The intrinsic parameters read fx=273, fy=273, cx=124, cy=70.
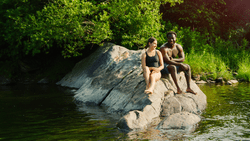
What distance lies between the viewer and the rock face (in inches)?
304

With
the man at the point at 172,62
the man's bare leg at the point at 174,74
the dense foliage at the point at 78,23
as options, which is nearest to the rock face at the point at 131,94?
the man's bare leg at the point at 174,74

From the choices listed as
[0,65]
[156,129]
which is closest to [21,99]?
[156,129]

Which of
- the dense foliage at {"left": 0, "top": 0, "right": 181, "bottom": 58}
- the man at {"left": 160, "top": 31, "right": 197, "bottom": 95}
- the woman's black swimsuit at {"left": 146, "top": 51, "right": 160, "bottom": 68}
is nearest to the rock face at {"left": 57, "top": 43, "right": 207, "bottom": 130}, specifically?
the man at {"left": 160, "top": 31, "right": 197, "bottom": 95}

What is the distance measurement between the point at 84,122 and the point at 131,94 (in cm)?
205

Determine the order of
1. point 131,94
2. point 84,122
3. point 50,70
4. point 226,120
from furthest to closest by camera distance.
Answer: point 50,70
point 131,94
point 84,122
point 226,120

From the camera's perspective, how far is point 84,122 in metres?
7.56

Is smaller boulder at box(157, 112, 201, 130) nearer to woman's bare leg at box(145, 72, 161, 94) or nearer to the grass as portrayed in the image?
woman's bare leg at box(145, 72, 161, 94)

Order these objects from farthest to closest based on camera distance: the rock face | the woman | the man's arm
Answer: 1. the man's arm
2. the woman
3. the rock face

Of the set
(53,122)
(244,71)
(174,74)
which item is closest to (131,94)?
(174,74)

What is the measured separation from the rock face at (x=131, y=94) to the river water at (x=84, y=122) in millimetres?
431

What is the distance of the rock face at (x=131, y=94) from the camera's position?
25.3 ft

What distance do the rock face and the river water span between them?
431mm

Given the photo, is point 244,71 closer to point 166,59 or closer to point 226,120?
point 166,59

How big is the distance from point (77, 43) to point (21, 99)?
6058 millimetres
